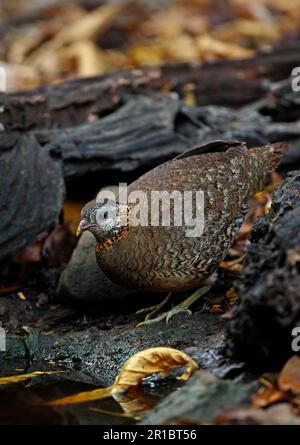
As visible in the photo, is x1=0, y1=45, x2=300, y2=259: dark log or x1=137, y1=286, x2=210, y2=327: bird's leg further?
x1=0, y1=45, x2=300, y2=259: dark log

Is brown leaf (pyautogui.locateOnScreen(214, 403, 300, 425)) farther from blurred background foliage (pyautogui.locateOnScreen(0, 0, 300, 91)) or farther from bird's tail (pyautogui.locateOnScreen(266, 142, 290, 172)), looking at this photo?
blurred background foliage (pyautogui.locateOnScreen(0, 0, 300, 91))

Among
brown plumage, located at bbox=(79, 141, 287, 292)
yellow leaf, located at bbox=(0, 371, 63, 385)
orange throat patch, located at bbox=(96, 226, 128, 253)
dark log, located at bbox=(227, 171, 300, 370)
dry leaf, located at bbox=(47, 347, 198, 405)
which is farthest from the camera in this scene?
orange throat patch, located at bbox=(96, 226, 128, 253)

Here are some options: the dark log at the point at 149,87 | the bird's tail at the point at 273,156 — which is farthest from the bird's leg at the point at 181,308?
the dark log at the point at 149,87

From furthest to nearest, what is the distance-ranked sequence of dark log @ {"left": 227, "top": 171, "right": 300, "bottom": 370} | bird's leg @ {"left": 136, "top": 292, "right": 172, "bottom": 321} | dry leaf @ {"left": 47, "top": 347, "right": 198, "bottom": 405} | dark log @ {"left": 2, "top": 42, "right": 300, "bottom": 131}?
dark log @ {"left": 2, "top": 42, "right": 300, "bottom": 131} < bird's leg @ {"left": 136, "top": 292, "right": 172, "bottom": 321} < dry leaf @ {"left": 47, "top": 347, "right": 198, "bottom": 405} < dark log @ {"left": 227, "top": 171, "right": 300, "bottom": 370}

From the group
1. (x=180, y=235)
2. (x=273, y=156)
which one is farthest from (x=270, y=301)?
(x=273, y=156)

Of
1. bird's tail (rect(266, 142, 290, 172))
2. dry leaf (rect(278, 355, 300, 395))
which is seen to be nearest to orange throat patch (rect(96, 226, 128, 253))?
bird's tail (rect(266, 142, 290, 172))

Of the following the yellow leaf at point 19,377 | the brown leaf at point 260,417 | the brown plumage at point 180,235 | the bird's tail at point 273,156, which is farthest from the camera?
the bird's tail at point 273,156

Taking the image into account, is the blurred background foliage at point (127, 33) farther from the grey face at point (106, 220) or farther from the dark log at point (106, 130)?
the grey face at point (106, 220)
